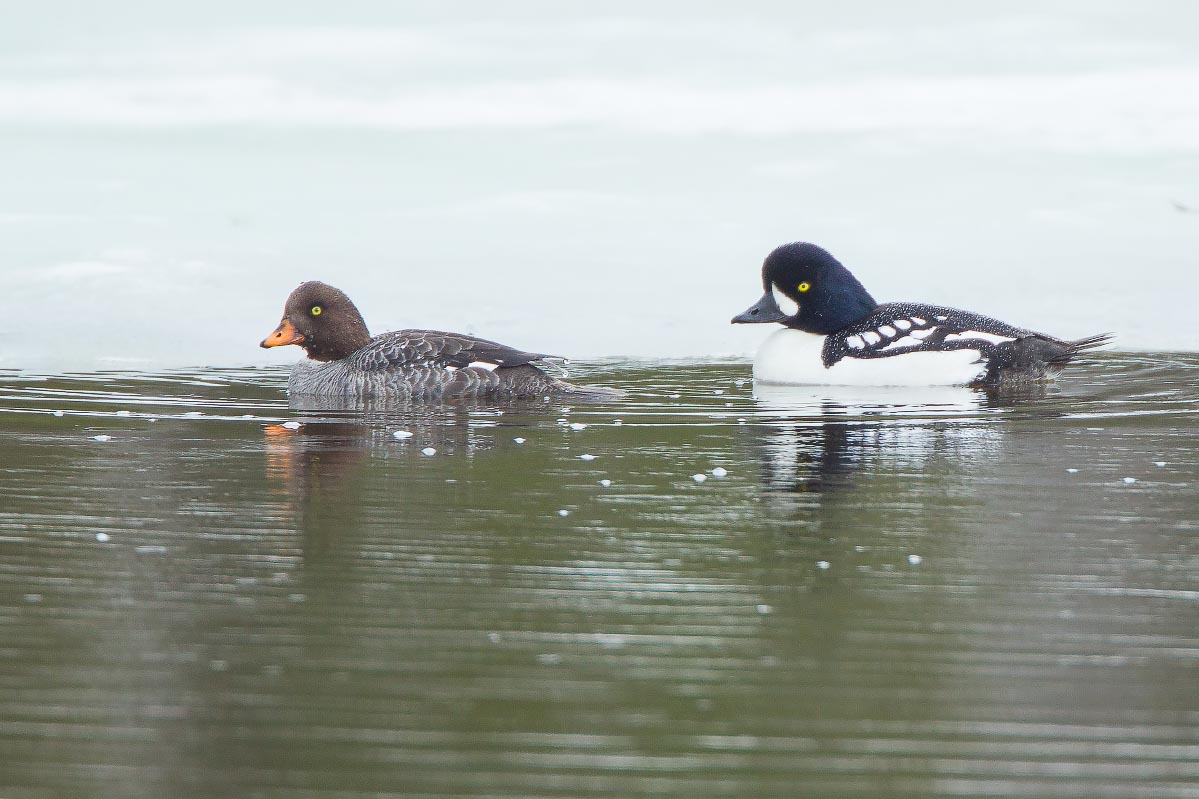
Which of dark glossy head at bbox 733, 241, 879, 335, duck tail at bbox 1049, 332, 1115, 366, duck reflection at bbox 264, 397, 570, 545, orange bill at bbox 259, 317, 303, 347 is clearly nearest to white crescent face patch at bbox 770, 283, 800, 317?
dark glossy head at bbox 733, 241, 879, 335

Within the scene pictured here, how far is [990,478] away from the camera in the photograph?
6.42 meters

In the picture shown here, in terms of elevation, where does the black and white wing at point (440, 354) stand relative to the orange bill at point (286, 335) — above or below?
below

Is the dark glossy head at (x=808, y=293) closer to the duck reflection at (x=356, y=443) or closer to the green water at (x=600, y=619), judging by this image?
the duck reflection at (x=356, y=443)

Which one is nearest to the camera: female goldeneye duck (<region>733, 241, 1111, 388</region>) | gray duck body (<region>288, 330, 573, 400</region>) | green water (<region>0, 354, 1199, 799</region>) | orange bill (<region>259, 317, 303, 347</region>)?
green water (<region>0, 354, 1199, 799</region>)

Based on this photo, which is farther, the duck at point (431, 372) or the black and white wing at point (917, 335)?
the black and white wing at point (917, 335)

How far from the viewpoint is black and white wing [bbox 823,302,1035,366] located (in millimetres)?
10930

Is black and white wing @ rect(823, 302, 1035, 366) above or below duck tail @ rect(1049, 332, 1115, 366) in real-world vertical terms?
above

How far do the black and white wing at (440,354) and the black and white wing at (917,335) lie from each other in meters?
2.33

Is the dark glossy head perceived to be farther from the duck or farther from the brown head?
the brown head

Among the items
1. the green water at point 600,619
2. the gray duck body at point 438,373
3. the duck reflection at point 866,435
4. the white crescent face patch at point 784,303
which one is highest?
the white crescent face patch at point 784,303

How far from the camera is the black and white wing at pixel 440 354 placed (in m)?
10.1

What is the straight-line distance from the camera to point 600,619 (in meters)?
4.18

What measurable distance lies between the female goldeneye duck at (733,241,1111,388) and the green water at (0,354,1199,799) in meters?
3.31

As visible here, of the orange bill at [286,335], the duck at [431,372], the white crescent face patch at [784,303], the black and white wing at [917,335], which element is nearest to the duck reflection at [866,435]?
the black and white wing at [917,335]
